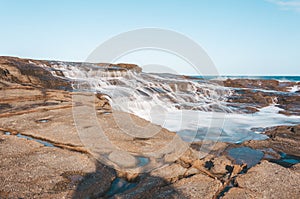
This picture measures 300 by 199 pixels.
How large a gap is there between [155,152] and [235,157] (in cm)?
225

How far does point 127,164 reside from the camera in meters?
5.55

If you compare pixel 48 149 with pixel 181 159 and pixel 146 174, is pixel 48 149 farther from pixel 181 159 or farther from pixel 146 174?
pixel 181 159

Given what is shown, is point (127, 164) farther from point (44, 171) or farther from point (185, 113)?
point (185, 113)

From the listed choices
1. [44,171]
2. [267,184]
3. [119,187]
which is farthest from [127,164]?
[267,184]

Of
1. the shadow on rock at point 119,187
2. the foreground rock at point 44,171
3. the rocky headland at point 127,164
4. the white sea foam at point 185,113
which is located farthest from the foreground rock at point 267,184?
the white sea foam at point 185,113

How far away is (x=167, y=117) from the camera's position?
14.7 meters

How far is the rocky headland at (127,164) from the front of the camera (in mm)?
4406

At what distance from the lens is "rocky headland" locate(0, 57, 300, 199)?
4406 mm

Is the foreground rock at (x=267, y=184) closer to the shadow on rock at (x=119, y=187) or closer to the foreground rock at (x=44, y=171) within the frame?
the shadow on rock at (x=119, y=187)

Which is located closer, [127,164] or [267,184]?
[267,184]

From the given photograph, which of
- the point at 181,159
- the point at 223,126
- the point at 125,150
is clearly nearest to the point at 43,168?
the point at 125,150

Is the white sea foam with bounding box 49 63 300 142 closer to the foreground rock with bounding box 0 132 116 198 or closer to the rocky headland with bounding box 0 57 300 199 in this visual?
the rocky headland with bounding box 0 57 300 199

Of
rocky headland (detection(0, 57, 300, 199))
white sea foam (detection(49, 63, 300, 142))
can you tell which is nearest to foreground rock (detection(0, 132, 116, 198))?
rocky headland (detection(0, 57, 300, 199))

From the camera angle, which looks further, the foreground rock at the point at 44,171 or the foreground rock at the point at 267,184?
the foreground rock at the point at 267,184
